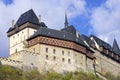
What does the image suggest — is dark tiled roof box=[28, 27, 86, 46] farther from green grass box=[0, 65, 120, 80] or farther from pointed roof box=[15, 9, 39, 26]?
green grass box=[0, 65, 120, 80]

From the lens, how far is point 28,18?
81812 mm

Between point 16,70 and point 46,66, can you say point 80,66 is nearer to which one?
point 46,66

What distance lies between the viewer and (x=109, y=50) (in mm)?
94938

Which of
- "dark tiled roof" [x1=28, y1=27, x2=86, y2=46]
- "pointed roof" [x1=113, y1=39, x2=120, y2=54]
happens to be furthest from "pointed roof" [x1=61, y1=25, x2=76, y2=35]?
"pointed roof" [x1=113, y1=39, x2=120, y2=54]

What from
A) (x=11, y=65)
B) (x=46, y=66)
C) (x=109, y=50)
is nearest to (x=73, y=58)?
(x=46, y=66)

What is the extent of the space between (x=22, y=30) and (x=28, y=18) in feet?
8.12

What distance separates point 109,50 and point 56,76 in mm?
27018

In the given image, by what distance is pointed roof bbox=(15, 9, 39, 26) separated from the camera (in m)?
81.7

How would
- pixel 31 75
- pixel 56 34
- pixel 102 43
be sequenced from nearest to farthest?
pixel 31 75 < pixel 56 34 < pixel 102 43

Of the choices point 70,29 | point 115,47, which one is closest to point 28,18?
point 70,29

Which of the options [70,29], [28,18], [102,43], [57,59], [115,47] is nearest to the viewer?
[57,59]

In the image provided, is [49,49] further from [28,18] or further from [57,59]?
[28,18]

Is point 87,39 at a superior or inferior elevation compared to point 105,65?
superior

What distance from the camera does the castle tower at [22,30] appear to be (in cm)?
8081
